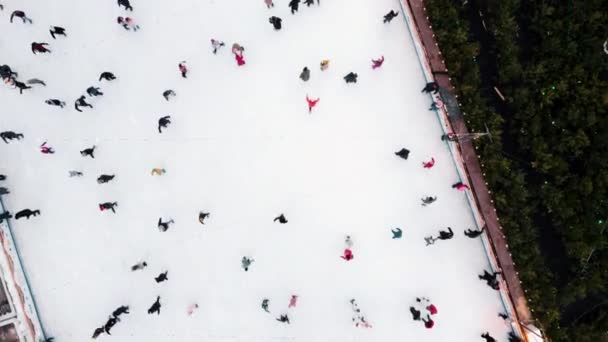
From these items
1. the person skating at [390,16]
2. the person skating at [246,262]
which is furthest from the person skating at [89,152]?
the person skating at [390,16]

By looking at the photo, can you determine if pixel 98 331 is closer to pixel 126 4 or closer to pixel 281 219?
pixel 281 219

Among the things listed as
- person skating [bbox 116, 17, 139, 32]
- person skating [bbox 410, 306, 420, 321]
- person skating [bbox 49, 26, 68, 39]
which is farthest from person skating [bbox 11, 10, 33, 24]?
person skating [bbox 410, 306, 420, 321]

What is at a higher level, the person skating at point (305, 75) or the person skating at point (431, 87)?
the person skating at point (305, 75)

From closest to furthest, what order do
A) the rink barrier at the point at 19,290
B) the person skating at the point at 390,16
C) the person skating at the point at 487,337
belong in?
the person skating at the point at 487,337 → the person skating at the point at 390,16 → the rink barrier at the point at 19,290

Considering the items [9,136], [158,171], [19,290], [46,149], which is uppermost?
[9,136]

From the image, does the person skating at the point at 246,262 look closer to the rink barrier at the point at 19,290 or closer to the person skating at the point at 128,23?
the rink barrier at the point at 19,290

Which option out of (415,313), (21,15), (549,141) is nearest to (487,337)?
(415,313)

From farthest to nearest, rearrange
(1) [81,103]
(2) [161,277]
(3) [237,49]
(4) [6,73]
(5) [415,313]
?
(4) [6,73] < (1) [81,103] < (2) [161,277] < (3) [237,49] < (5) [415,313]
